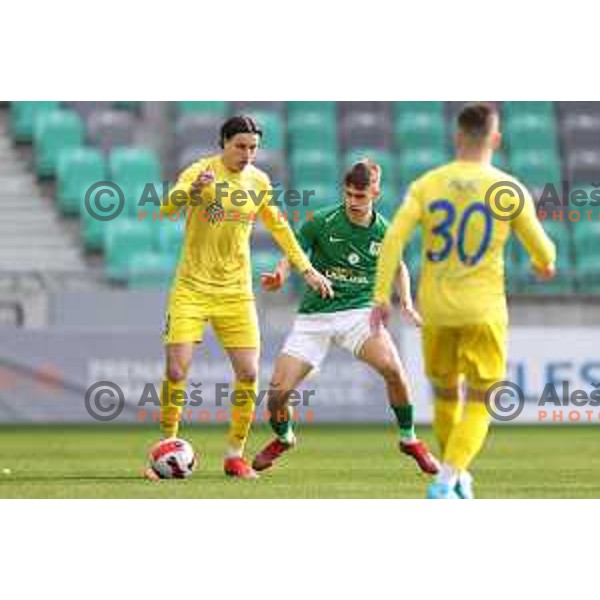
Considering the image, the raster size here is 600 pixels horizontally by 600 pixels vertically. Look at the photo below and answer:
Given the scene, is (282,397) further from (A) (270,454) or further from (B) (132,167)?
(B) (132,167)

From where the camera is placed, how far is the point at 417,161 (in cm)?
2284

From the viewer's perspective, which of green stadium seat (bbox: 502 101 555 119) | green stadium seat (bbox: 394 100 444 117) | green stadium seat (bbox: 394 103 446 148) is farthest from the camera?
green stadium seat (bbox: 502 101 555 119)

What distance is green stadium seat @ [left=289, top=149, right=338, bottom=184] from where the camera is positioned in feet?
75.2

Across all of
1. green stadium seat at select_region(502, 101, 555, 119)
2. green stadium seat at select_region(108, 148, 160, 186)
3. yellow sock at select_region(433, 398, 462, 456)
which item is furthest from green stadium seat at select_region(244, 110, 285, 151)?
yellow sock at select_region(433, 398, 462, 456)

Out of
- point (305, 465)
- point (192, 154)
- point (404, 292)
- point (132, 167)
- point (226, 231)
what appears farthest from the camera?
point (132, 167)

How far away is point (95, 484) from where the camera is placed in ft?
34.8

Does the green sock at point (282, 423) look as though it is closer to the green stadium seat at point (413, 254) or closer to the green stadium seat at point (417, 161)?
the green stadium seat at point (413, 254)

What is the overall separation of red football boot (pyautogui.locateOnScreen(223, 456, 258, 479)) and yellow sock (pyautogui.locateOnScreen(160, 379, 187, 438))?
377mm

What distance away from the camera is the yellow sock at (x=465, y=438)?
8.66 m

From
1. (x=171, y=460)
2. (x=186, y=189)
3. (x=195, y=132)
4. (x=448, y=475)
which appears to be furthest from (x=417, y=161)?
(x=448, y=475)

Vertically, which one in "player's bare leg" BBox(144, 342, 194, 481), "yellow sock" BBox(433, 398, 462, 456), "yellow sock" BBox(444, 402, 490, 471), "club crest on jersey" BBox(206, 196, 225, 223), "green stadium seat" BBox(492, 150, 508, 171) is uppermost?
"green stadium seat" BBox(492, 150, 508, 171)

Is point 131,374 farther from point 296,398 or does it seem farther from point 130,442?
point 130,442

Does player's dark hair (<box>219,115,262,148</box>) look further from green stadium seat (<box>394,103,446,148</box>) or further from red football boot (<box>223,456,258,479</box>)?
green stadium seat (<box>394,103,446,148</box>)

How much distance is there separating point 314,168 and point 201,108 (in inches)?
66.1
